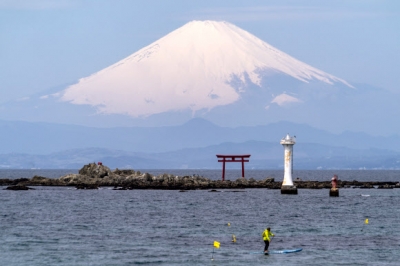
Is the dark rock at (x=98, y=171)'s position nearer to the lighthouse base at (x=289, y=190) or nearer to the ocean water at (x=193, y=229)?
the ocean water at (x=193, y=229)

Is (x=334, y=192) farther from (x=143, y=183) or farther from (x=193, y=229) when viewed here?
(x=193, y=229)

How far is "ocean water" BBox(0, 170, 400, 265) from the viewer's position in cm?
4256

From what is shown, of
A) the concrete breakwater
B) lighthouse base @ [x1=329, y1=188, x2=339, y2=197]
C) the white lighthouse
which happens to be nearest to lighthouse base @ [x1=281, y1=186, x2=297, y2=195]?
the white lighthouse

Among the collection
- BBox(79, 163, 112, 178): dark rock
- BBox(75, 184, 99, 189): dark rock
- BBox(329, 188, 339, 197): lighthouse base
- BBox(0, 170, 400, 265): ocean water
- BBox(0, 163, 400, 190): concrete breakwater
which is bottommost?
BBox(0, 170, 400, 265): ocean water

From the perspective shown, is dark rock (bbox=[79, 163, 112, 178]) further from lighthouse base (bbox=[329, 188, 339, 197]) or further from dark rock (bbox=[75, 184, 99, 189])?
lighthouse base (bbox=[329, 188, 339, 197])

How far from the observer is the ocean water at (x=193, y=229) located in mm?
42562

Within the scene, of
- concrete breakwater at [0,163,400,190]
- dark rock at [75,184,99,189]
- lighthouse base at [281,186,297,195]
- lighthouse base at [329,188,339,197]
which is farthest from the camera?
concrete breakwater at [0,163,400,190]

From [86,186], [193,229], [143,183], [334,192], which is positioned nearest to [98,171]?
[86,186]

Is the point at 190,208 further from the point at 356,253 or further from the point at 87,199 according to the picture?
the point at 356,253

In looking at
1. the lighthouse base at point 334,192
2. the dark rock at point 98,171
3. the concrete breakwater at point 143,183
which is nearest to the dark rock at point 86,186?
the concrete breakwater at point 143,183

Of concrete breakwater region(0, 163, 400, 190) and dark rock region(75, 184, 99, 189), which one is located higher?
concrete breakwater region(0, 163, 400, 190)

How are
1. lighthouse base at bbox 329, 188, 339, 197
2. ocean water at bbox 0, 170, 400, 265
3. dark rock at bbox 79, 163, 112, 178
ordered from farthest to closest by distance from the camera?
1. dark rock at bbox 79, 163, 112, 178
2. lighthouse base at bbox 329, 188, 339, 197
3. ocean water at bbox 0, 170, 400, 265

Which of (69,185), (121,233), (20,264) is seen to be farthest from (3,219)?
(69,185)

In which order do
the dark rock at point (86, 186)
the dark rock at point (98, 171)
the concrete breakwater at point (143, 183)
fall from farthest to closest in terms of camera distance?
the dark rock at point (98, 171) → the concrete breakwater at point (143, 183) → the dark rock at point (86, 186)
